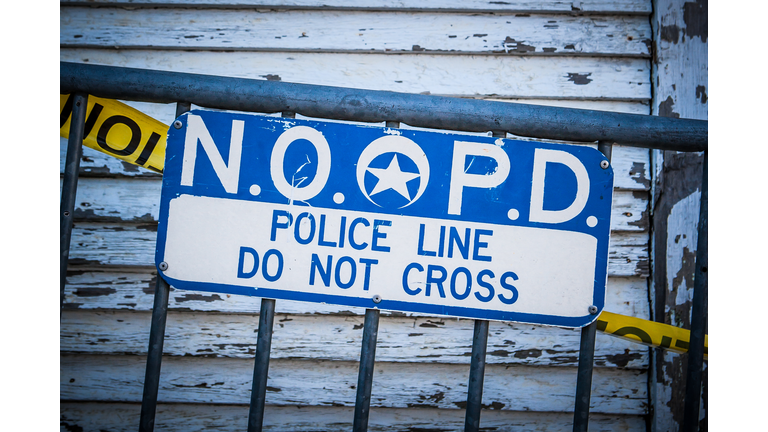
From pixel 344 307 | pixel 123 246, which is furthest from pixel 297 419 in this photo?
pixel 123 246

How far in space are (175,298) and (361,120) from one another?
1.43 m

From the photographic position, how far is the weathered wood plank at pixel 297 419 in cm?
184

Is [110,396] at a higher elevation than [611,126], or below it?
below

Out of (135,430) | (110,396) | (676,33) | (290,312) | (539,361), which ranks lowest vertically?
(135,430)

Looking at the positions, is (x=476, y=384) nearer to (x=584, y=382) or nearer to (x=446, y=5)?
(x=584, y=382)

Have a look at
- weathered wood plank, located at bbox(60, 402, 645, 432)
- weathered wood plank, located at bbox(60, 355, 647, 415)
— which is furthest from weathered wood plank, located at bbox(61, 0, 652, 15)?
weathered wood plank, located at bbox(60, 402, 645, 432)

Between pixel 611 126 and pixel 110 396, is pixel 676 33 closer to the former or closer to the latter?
pixel 611 126

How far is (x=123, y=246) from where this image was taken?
1.80m

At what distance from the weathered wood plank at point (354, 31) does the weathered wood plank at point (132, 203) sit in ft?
2.12

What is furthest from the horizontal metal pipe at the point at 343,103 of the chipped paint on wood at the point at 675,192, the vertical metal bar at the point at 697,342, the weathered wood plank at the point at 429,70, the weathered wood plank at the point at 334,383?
the weathered wood plank at the point at 334,383

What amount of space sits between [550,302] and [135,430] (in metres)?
2.04

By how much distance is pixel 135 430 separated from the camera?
6.14 feet

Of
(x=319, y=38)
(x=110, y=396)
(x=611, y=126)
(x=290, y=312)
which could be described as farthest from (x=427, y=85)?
(x=110, y=396)

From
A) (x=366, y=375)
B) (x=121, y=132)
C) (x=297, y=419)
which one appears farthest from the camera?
(x=297, y=419)
